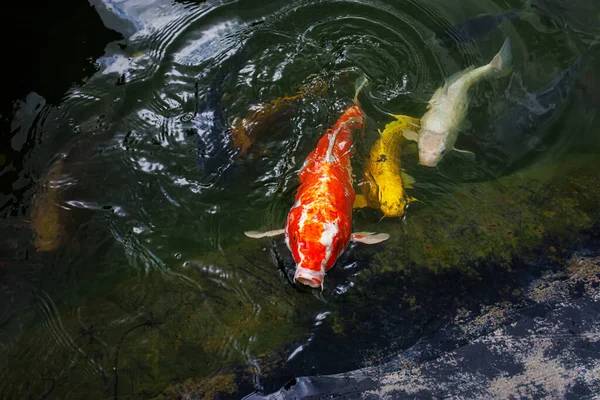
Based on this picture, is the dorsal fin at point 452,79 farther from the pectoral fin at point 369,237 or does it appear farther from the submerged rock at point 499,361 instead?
the submerged rock at point 499,361

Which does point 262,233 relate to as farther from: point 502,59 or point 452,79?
point 502,59

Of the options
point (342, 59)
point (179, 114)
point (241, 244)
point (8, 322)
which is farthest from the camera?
point (342, 59)

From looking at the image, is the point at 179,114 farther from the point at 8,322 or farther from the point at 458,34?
the point at 458,34

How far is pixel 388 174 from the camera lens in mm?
4391

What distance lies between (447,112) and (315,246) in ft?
7.94

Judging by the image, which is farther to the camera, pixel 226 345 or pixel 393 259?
pixel 393 259

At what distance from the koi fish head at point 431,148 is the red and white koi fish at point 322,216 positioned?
2.68 feet

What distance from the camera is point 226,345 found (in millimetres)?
3236

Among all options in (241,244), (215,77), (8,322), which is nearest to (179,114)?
(215,77)

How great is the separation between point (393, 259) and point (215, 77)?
116 inches

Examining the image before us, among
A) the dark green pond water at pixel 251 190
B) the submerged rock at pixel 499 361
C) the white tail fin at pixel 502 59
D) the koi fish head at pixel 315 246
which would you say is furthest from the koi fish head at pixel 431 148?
the submerged rock at pixel 499 361

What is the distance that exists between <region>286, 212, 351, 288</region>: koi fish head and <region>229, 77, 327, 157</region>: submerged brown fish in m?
1.36

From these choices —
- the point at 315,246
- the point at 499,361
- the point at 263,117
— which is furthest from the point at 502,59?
the point at 499,361

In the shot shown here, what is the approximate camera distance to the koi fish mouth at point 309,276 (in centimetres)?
326
